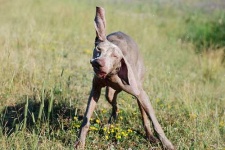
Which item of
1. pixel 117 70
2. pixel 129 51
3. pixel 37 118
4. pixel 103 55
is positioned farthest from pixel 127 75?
pixel 37 118

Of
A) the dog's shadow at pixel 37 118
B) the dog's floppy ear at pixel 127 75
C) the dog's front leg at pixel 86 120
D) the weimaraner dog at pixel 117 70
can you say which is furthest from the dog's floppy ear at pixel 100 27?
the dog's shadow at pixel 37 118

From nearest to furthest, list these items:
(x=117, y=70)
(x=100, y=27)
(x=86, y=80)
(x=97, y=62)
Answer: (x=97, y=62) < (x=100, y=27) < (x=117, y=70) < (x=86, y=80)

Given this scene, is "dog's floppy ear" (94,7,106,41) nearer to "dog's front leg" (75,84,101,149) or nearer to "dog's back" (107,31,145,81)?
"dog's back" (107,31,145,81)

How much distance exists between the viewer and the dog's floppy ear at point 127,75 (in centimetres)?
399

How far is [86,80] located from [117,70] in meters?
3.03

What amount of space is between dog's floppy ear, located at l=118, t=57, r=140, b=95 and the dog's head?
57mm

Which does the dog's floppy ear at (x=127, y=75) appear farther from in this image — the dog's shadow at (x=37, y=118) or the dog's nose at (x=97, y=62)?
the dog's shadow at (x=37, y=118)

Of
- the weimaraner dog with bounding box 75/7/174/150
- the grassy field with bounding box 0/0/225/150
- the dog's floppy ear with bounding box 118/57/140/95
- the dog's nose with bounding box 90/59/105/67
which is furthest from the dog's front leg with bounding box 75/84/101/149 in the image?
the dog's nose with bounding box 90/59/105/67

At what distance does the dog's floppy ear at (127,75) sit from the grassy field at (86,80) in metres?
0.71

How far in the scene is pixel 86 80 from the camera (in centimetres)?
697

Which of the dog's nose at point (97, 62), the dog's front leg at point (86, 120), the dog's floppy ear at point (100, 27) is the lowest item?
the dog's front leg at point (86, 120)

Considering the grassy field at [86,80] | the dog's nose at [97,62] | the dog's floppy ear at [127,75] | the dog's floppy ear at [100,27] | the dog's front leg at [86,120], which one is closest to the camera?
the dog's nose at [97,62]

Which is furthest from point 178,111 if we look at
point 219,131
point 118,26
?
point 118,26

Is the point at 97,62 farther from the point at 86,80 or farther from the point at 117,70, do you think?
the point at 86,80
